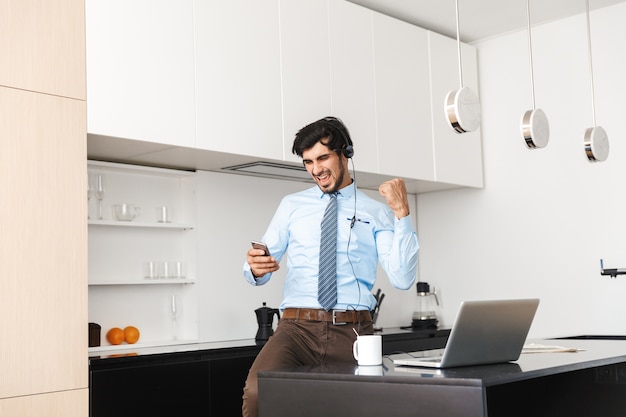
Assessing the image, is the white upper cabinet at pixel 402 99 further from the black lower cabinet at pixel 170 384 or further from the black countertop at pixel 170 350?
the black lower cabinet at pixel 170 384

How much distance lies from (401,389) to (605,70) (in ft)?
11.5

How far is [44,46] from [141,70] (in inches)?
18.9

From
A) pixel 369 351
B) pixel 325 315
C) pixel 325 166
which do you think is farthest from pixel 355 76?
pixel 369 351

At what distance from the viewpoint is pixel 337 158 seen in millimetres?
3426

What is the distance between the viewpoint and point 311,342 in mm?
3160

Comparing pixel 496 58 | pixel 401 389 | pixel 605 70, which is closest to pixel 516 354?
pixel 401 389

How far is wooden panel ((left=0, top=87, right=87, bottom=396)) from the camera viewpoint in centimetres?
304

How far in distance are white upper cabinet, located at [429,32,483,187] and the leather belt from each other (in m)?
2.12

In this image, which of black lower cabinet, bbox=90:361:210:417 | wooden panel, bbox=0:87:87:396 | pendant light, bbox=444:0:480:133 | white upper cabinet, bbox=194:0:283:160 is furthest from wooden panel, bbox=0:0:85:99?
pendant light, bbox=444:0:480:133

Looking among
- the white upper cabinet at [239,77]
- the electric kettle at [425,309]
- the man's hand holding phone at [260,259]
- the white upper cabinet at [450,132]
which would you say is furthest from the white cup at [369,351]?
the electric kettle at [425,309]

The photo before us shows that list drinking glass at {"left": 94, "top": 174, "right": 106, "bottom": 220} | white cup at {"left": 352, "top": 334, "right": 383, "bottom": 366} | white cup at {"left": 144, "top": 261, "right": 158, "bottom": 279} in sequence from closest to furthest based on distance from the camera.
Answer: white cup at {"left": 352, "top": 334, "right": 383, "bottom": 366}
drinking glass at {"left": 94, "top": 174, "right": 106, "bottom": 220}
white cup at {"left": 144, "top": 261, "right": 158, "bottom": 279}

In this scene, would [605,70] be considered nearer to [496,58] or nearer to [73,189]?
[496,58]

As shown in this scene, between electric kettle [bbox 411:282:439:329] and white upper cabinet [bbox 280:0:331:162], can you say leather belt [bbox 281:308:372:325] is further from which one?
electric kettle [bbox 411:282:439:329]

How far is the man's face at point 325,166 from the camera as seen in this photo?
3400 mm
